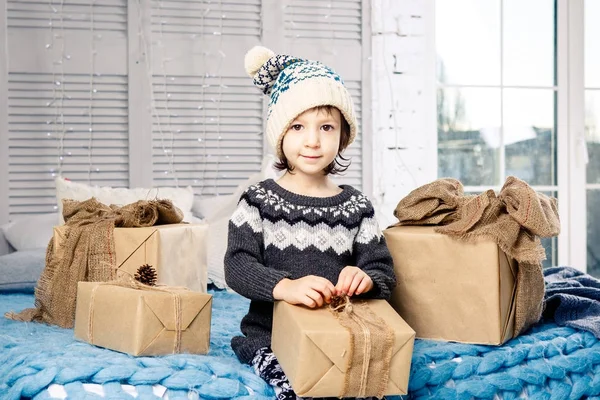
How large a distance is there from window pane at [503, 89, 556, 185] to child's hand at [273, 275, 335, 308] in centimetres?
A: 254

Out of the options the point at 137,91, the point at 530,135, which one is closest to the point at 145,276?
the point at 137,91

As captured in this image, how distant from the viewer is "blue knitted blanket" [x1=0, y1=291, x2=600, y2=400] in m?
1.09

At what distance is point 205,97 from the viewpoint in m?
2.97

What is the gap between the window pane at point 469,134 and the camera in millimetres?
3430

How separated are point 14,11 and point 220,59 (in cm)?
81

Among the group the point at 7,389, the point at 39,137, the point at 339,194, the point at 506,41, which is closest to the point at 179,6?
the point at 39,137

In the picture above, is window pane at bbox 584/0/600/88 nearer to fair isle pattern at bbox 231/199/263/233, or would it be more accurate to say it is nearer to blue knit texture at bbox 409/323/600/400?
blue knit texture at bbox 409/323/600/400

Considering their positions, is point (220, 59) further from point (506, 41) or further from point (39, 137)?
point (506, 41)

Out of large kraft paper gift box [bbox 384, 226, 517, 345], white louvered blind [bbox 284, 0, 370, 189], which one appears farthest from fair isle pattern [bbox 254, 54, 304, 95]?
white louvered blind [bbox 284, 0, 370, 189]

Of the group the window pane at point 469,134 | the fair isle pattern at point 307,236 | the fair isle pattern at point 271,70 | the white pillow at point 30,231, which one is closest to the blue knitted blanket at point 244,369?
the fair isle pattern at point 307,236

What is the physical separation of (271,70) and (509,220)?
21.6 inches

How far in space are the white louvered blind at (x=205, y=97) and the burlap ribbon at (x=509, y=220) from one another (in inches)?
63.0

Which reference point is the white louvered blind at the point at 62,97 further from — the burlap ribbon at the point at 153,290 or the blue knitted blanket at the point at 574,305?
the blue knitted blanket at the point at 574,305

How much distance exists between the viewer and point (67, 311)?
164 cm
